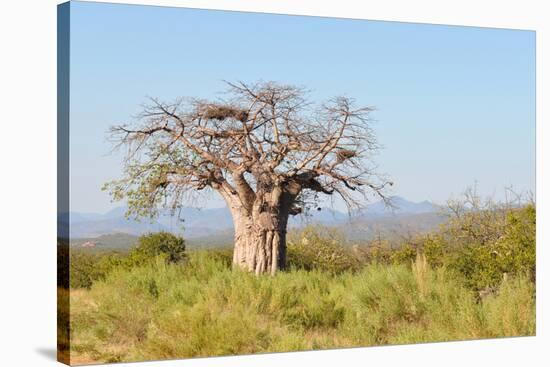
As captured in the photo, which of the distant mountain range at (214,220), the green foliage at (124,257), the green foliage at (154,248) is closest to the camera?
the green foliage at (124,257)

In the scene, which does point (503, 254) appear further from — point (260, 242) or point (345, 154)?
point (260, 242)

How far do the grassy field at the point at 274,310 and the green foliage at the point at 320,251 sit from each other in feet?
0.58

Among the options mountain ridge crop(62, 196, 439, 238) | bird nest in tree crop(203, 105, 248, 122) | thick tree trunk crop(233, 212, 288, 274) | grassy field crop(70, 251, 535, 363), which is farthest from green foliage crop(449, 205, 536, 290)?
bird nest in tree crop(203, 105, 248, 122)

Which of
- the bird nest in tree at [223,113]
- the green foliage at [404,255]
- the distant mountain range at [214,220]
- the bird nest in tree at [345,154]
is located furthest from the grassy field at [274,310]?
the bird nest in tree at [223,113]

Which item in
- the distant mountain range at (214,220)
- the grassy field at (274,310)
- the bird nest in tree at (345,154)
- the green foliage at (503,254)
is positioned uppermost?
the bird nest in tree at (345,154)

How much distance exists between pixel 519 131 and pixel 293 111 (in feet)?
9.92

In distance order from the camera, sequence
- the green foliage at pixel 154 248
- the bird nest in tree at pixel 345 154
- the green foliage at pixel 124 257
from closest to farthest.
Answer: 1. the green foliage at pixel 124 257
2. the green foliage at pixel 154 248
3. the bird nest in tree at pixel 345 154

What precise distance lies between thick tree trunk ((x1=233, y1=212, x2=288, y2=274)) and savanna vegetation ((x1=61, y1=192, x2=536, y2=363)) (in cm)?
12

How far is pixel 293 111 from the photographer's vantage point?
12586mm

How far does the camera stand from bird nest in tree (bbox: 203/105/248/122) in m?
12.2

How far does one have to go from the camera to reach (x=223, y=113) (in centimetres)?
1234

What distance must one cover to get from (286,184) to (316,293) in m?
1.26

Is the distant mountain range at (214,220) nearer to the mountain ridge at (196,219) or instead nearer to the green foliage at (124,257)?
the mountain ridge at (196,219)

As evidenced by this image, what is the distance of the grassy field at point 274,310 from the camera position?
11375 mm
